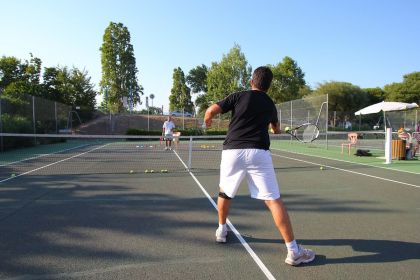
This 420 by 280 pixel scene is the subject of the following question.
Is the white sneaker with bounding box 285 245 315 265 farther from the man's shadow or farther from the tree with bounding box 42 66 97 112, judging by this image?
the tree with bounding box 42 66 97 112

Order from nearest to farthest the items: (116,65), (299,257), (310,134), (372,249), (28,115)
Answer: (299,257)
(372,249)
(310,134)
(28,115)
(116,65)

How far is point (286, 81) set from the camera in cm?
6091

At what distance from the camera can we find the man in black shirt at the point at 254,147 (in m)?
4.43

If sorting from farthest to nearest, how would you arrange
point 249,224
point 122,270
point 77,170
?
point 77,170 < point 249,224 < point 122,270

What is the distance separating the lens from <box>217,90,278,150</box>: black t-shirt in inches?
180

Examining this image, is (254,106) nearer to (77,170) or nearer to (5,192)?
(5,192)

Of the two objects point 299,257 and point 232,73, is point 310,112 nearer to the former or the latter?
point 299,257

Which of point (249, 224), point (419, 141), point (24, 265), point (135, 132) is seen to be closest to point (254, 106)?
point (249, 224)

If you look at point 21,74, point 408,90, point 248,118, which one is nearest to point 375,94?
point 408,90

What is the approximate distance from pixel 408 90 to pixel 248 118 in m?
67.0

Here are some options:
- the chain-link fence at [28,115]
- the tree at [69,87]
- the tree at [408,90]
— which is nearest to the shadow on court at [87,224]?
the chain-link fence at [28,115]

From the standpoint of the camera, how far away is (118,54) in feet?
169

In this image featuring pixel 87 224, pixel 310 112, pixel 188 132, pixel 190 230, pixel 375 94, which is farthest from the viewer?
pixel 375 94

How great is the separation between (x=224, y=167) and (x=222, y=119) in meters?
46.1
